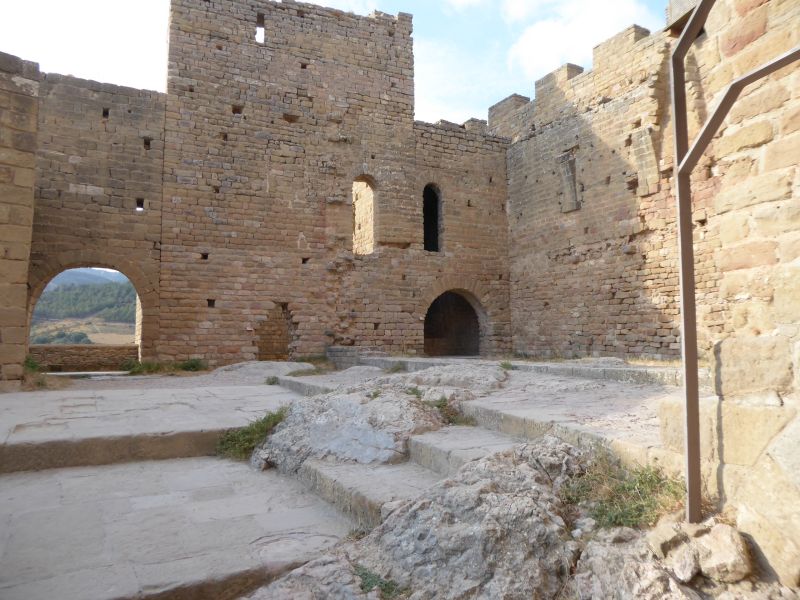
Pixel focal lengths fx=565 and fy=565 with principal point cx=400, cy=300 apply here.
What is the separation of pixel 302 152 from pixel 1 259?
6.73m

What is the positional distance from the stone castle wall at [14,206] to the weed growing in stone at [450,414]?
5811 mm

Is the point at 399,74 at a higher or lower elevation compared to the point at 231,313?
higher

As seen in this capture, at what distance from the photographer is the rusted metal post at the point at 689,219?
2012mm

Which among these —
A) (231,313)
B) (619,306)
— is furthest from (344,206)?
(619,306)

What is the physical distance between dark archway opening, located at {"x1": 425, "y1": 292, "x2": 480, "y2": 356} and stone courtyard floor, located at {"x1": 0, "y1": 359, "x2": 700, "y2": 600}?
10.6 m

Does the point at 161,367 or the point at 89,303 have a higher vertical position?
the point at 89,303

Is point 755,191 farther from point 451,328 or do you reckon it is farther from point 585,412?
point 451,328

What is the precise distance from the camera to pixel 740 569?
1782mm

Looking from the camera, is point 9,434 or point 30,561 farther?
point 9,434

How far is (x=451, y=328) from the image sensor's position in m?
16.7

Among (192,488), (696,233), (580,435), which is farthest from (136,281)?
(696,233)

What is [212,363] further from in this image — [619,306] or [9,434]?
[619,306]

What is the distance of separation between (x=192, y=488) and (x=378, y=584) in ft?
5.59

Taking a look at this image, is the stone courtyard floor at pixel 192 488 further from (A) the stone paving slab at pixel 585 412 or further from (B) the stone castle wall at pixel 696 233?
(B) the stone castle wall at pixel 696 233
